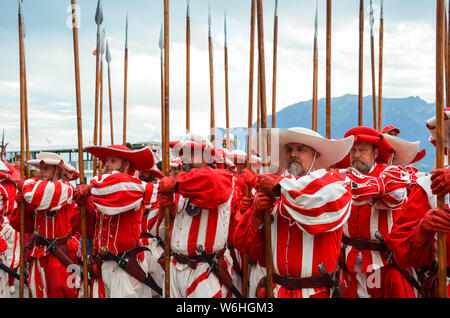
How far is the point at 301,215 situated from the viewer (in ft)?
6.83

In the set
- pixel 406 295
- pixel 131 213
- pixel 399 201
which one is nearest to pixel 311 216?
pixel 399 201

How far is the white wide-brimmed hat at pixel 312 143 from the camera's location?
247 centimetres

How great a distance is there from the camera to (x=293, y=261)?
90.4 inches

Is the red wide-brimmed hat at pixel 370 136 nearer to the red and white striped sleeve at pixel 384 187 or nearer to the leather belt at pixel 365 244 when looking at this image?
the red and white striped sleeve at pixel 384 187

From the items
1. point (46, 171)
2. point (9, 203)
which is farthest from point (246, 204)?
point (9, 203)

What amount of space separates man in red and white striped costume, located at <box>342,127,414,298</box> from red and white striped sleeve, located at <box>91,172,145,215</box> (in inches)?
74.1

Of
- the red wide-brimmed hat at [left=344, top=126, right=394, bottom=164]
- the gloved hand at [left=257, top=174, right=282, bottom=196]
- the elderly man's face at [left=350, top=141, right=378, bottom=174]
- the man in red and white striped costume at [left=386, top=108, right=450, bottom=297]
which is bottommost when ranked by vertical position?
the man in red and white striped costume at [left=386, top=108, right=450, bottom=297]

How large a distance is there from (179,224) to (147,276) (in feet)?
2.57

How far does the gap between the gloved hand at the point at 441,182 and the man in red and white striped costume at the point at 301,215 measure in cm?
47

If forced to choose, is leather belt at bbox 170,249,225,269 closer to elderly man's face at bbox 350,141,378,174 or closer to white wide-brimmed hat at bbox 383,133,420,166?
elderly man's face at bbox 350,141,378,174

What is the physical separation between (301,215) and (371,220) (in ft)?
4.67

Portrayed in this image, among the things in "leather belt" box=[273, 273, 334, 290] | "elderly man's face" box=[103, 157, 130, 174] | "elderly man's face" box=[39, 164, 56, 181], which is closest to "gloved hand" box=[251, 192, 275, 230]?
"leather belt" box=[273, 273, 334, 290]

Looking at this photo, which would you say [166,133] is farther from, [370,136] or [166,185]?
[370,136]

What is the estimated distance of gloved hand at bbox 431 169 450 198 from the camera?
5.74ft
